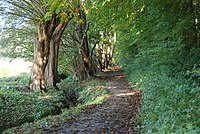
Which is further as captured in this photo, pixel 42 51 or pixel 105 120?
pixel 42 51

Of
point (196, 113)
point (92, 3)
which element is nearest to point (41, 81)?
point (92, 3)

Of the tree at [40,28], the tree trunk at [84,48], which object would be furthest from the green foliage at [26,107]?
the tree trunk at [84,48]

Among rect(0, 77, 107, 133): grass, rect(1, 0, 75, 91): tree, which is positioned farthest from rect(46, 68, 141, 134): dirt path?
rect(1, 0, 75, 91): tree

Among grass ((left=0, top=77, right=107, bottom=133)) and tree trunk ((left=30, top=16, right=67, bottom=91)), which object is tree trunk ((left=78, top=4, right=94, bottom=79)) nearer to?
tree trunk ((left=30, top=16, right=67, bottom=91))

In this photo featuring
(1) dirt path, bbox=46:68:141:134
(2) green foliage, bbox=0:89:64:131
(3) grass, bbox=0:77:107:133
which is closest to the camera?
(1) dirt path, bbox=46:68:141:134

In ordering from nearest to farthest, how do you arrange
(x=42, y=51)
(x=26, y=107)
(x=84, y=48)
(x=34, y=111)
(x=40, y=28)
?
(x=34, y=111), (x=26, y=107), (x=40, y=28), (x=42, y=51), (x=84, y=48)

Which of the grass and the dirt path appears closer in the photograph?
the dirt path

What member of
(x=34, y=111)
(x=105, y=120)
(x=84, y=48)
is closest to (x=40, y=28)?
(x=34, y=111)

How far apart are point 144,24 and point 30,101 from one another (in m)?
6.53

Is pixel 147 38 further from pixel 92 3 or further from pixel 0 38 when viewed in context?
pixel 0 38

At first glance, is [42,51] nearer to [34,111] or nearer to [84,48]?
[34,111]

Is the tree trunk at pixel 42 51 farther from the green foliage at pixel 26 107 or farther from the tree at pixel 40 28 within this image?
the green foliage at pixel 26 107

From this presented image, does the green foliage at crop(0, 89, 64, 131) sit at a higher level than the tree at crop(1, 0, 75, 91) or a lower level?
lower

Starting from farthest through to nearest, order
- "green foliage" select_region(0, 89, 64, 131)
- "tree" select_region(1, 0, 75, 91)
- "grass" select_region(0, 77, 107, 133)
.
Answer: "tree" select_region(1, 0, 75, 91) → "green foliage" select_region(0, 89, 64, 131) → "grass" select_region(0, 77, 107, 133)
